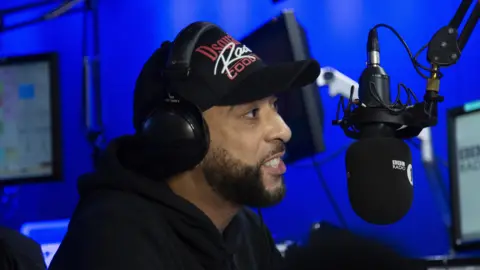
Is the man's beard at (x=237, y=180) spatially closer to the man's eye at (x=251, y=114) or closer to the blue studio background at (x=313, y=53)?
the man's eye at (x=251, y=114)

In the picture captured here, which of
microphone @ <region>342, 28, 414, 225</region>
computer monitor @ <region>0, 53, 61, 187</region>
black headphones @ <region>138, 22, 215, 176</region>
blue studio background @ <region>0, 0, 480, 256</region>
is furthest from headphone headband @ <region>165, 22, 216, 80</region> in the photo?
computer monitor @ <region>0, 53, 61, 187</region>

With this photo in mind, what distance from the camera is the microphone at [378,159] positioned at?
1.01 metres

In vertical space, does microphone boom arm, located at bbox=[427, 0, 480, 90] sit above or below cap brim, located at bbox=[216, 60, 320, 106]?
above

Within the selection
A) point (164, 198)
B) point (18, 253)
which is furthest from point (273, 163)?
point (18, 253)

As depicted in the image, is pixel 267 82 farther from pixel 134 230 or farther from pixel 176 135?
pixel 134 230

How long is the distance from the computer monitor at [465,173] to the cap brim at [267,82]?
519mm

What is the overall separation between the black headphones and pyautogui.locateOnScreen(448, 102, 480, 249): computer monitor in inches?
29.0

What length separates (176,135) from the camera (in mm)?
1211

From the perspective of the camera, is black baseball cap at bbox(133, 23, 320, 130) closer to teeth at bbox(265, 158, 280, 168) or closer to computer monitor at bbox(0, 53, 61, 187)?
teeth at bbox(265, 158, 280, 168)

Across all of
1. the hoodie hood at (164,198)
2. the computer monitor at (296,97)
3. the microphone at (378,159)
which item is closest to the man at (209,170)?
the hoodie hood at (164,198)

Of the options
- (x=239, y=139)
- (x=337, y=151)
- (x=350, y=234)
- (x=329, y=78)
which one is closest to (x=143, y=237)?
(x=239, y=139)

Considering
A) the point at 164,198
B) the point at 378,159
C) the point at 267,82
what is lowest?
the point at 164,198

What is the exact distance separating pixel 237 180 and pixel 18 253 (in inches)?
17.5

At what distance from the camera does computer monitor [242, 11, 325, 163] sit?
1893 millimetres
